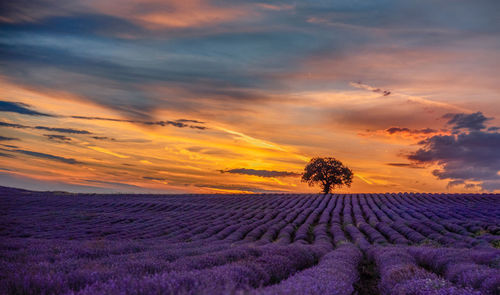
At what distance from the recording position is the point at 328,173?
5691 centimetres

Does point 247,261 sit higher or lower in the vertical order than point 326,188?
lower

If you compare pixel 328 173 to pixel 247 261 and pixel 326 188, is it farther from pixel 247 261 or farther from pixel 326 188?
pixel 247 261

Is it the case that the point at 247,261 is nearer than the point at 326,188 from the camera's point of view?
Yes

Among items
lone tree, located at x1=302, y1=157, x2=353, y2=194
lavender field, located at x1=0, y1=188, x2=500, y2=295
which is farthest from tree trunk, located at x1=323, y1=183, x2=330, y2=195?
lavender field, located at x1=0, y1=188, x2=500, y2=295

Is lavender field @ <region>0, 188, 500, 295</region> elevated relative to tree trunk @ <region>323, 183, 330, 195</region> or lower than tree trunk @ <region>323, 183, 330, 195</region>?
lower

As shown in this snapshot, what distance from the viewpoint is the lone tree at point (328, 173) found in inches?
2237

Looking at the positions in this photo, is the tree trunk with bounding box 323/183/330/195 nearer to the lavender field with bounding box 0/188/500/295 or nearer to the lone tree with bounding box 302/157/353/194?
the lone tree with bounding box 302/157/353/194

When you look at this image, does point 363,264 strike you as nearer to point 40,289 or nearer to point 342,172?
point 40,289

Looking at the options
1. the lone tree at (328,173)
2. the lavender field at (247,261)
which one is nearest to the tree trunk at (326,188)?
the lone tree at (328,173)

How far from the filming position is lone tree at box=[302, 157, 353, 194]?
56.8 m

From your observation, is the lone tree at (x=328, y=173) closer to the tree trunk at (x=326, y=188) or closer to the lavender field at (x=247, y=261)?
the tree trunk at (x=326, y=188)

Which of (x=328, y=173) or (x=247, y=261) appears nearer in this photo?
(x=247, y=261)

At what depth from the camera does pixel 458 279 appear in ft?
22.5

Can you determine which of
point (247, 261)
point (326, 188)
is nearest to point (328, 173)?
point (326, 188)
